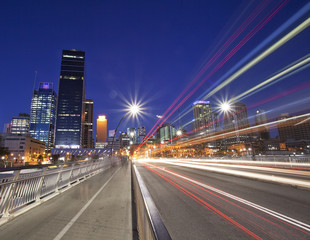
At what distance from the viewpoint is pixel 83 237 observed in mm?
4133

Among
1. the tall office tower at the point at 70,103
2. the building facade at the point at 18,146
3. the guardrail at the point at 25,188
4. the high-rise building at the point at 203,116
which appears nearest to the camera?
the guardrail at the point at 25,188

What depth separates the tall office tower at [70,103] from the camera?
17800cm

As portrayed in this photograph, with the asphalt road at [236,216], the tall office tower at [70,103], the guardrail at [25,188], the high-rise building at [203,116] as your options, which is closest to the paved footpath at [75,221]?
the guardrail at [25,188]

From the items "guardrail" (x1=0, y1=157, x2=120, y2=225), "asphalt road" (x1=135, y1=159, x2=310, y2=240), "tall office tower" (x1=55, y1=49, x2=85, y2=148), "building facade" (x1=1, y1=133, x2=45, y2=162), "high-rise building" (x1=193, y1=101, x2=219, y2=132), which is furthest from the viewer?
"tall office tower" (x1=55, y1=49, x2=85, y2=148)

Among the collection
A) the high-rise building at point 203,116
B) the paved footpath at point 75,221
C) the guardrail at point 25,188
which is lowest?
the paved footpath at point 75,221

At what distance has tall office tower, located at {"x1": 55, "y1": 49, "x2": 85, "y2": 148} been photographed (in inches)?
7008

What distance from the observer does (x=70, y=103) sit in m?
184

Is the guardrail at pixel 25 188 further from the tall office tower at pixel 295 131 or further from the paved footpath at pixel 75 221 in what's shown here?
the tall office tower at pixel 295 131

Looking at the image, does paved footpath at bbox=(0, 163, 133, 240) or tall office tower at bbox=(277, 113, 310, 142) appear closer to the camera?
paved footpath at bbox=(0, 163, 133, 240)

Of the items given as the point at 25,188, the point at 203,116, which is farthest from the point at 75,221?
the point at 203,116

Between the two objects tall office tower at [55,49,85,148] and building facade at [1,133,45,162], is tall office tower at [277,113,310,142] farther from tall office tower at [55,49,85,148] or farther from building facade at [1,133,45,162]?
building facade at [1,133,45,162]

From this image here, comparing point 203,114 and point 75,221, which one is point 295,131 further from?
point 75,221

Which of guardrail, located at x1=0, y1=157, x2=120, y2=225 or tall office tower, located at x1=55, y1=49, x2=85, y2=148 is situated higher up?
tall office tower, located at x1=55, y1=49, x2=85, y2=148

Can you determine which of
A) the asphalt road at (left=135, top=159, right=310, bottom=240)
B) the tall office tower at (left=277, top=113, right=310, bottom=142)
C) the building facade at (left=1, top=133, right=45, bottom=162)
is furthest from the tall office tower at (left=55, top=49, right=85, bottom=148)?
the tall office tower at (left=277, top=113, right=310, bottom=142)
